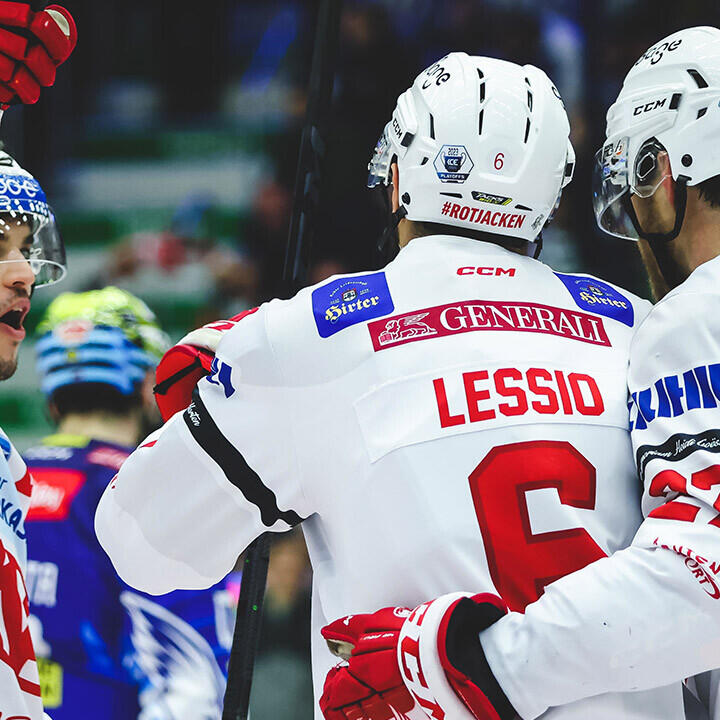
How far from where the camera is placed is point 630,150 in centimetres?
214

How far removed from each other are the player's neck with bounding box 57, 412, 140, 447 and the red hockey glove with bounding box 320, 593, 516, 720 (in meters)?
1.80

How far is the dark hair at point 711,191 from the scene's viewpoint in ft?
6.68

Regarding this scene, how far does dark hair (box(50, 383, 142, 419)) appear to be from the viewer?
140 inches

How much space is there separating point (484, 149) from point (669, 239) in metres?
0.35

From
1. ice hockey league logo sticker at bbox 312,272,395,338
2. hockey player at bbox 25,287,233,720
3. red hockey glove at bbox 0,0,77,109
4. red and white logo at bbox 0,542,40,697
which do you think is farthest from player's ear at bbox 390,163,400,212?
hockey player at bbox 25,287,233,720

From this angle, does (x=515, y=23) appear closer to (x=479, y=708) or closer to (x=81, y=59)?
(x=81, y=59)

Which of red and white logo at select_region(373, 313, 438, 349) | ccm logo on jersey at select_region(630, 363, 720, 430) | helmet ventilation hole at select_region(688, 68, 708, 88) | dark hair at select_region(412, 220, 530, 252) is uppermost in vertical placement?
helmet ventilation hole at select_region(688, 68, 708, 88)

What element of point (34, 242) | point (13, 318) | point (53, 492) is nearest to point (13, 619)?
point (13, 318)

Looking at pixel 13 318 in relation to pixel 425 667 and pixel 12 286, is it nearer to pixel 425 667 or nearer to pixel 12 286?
pixel 12 286

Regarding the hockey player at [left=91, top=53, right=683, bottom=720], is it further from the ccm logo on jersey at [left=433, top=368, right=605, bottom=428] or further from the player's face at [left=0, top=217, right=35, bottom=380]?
the player's face at [left=0, top=217, right=35, bottom=380]

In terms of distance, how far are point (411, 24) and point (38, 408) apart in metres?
2.86

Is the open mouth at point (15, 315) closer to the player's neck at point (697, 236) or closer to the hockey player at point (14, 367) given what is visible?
the hockey player at point (14, 367)

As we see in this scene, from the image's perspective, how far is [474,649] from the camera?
1.75 m

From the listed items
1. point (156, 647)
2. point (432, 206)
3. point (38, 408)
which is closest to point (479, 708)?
point (432, 206)
